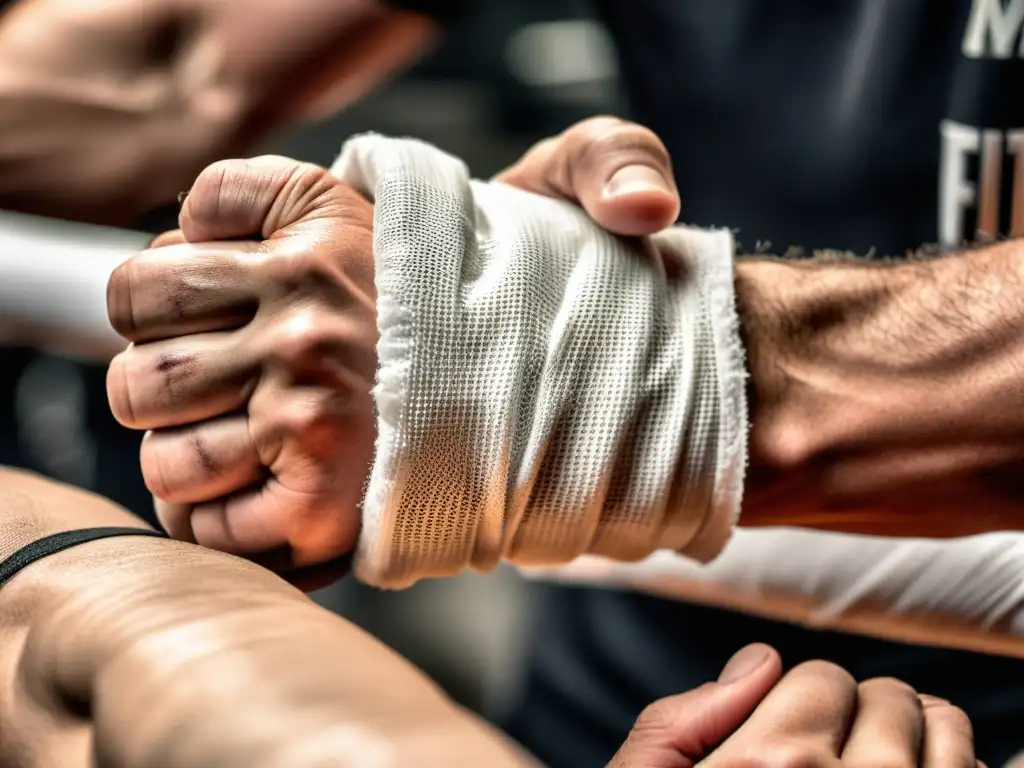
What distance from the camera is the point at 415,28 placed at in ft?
3.28

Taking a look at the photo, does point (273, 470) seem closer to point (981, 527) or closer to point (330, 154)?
point (330, 154)

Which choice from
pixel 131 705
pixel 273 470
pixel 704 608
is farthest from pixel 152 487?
pixel 704 608

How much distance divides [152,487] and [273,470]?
6 centimetres

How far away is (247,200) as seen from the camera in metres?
0.47

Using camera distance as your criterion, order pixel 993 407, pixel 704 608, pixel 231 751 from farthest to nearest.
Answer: pixel 704 608
pixel 993 407
pixel 231 751

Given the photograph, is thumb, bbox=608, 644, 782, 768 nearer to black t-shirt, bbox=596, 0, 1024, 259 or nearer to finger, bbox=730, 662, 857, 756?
finger, bbox=730, 662, 857, 756

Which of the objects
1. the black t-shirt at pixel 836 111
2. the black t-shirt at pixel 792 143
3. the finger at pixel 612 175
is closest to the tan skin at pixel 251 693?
the finger at pixel 612 175

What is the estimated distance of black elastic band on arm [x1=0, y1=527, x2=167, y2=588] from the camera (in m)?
0.44

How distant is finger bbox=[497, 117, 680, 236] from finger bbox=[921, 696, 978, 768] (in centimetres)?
27

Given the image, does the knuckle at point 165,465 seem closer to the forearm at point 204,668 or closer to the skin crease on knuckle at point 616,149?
the forearm at point 204,668

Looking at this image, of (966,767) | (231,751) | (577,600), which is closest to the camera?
(231,751)

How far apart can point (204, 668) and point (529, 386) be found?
21 centimetres

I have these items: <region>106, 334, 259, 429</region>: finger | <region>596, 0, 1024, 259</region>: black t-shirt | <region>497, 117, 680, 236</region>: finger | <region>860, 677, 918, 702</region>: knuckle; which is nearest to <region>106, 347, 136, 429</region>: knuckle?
<region>106, 334, 259, 429</region>: finger

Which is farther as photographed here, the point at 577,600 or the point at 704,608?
the point at 577,600
